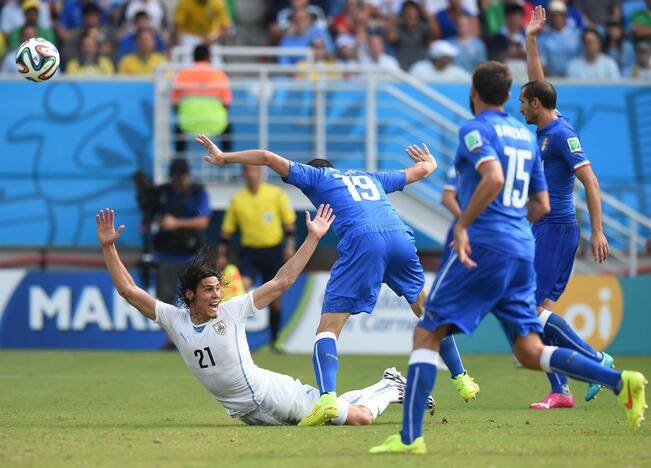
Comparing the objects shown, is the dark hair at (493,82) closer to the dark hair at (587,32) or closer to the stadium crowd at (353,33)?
the stadium crowd at (353,33)

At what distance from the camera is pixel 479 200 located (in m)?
7.50

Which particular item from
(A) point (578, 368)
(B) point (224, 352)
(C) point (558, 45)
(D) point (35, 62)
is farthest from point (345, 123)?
(A) point (578, 368)

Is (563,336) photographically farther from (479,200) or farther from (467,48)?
(467,48)

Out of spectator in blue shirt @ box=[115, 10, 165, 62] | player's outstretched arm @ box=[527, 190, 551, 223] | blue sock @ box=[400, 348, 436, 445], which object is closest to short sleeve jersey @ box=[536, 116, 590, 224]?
player's outstretched arm @ box=[527, 190, 551, 223]

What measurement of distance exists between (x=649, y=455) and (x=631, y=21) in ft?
54.9

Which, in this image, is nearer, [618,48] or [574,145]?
[574,145]

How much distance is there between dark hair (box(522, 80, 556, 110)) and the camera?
33.8 feet

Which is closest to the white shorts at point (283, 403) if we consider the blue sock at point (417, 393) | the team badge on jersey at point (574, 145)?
the blue sock at point (417, 393)

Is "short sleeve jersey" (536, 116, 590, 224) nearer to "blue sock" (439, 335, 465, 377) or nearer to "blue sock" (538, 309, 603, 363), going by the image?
"blue sock" (538, 309, 603, 363)

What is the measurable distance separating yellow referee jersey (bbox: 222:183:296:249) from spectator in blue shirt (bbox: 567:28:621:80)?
599 centimetres

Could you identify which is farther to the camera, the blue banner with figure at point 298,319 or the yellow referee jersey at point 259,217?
the yellow referee jersey at point 259,217

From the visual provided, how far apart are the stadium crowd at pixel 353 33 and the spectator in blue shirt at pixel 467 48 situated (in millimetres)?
17

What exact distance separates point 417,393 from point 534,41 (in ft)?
14.0

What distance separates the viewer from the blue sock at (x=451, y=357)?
10.5 m
